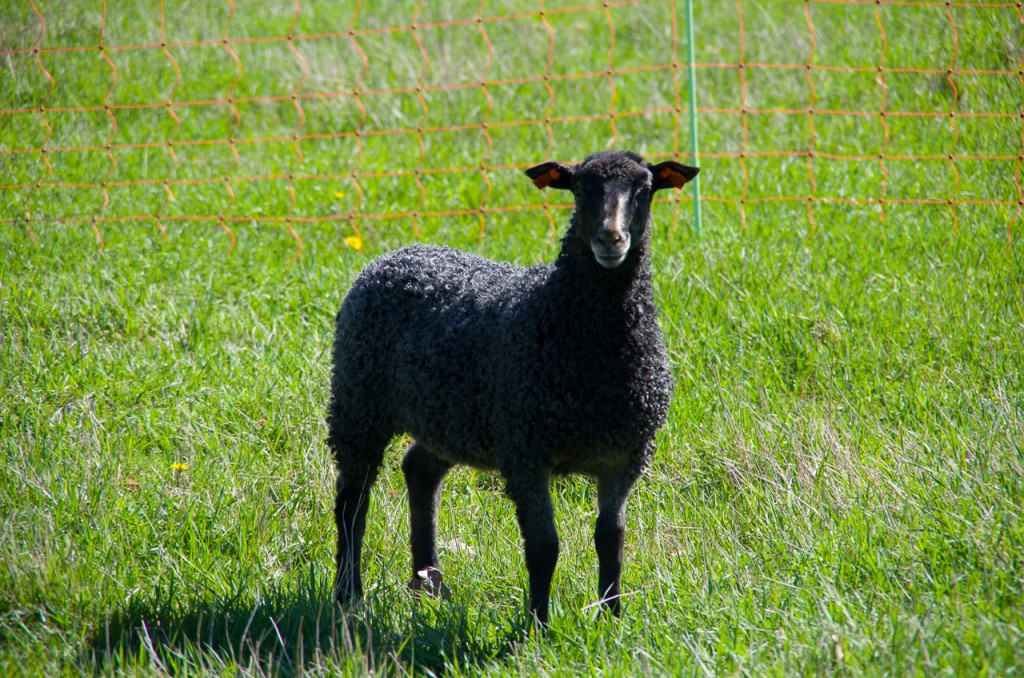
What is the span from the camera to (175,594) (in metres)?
3.50

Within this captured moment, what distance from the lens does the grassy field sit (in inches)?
125

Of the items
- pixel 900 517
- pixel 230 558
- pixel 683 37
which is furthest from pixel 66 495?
pixel 683 37

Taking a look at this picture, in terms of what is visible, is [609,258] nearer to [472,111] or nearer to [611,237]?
[611,237]

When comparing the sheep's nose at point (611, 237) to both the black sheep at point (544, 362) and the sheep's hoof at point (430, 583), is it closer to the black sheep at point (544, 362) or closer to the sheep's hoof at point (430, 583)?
the black sheep at point (544, 362)

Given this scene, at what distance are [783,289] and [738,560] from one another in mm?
2279

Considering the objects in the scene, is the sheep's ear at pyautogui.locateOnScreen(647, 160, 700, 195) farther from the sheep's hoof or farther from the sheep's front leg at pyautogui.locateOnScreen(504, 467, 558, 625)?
the sheep's hoof

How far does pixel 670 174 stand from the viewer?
133 inches

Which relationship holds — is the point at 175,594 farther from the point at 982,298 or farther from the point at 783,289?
the point at 982,298

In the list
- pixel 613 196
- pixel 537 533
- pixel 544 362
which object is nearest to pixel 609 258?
pixel 613 196

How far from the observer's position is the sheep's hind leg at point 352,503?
388cm

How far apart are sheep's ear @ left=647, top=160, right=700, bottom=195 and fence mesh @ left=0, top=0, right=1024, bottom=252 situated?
277 cm

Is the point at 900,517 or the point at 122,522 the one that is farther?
the point at 122,522

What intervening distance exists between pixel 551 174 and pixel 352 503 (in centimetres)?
162

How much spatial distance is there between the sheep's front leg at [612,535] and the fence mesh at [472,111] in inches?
124
